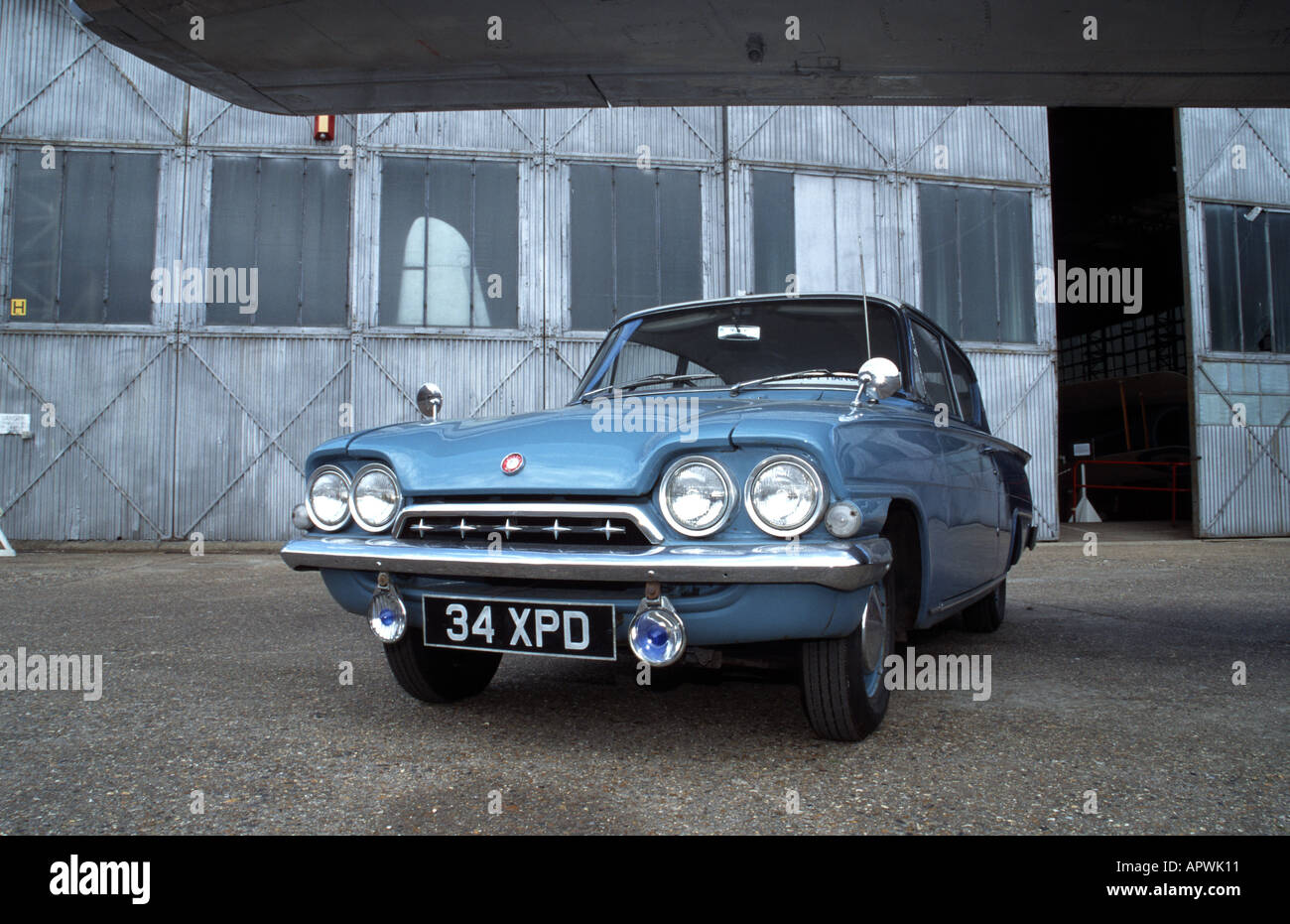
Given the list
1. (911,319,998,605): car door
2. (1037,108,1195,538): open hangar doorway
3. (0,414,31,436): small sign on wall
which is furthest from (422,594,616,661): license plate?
(1037,108,1195,538): open hangar doorway

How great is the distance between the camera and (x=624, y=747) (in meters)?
2.40

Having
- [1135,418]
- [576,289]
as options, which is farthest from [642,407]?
[1135,418]

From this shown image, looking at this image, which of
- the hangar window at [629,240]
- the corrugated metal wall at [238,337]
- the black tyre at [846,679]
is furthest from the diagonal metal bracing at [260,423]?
the black tyre at [846,679]

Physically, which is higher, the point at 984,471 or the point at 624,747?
the point at 984,471

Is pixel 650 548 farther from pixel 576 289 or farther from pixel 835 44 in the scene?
pixel 576 289

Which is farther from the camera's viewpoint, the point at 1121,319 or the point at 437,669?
the point at 1121,319

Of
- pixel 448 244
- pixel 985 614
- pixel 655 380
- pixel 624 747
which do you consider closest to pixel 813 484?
pixel 624 747

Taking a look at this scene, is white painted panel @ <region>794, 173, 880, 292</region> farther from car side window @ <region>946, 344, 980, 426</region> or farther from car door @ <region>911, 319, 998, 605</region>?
car door @ <region>911, 319, 998, 605</region>

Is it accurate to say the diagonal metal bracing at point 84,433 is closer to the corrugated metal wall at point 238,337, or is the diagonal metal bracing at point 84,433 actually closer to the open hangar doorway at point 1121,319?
the corrugated metal wall at point 238,337

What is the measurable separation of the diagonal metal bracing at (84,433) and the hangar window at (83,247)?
0.60m

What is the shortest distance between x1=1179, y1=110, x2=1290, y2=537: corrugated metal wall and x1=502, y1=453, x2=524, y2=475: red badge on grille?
1305 cm

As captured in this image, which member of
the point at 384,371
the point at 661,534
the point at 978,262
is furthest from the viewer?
the point at 978,262

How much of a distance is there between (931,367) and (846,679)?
1.80 meters

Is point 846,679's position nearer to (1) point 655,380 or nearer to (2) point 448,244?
(1) point 655,380
